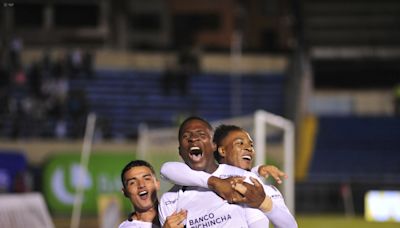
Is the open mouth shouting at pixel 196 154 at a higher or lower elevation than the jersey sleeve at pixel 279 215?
higher

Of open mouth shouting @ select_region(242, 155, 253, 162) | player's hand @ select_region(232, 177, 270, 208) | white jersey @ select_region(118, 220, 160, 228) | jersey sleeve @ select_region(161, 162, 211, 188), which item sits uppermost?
open mouth shouting @ select_region(242, 155, 253, 162)

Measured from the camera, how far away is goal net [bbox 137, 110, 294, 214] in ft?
57.8

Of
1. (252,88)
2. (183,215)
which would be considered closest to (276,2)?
(252,88)

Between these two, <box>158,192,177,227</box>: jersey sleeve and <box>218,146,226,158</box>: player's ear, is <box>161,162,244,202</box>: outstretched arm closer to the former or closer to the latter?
<box>158,192,177,227</box>: jersey sleeve

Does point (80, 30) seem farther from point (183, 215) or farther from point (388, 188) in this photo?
point (183, 215)

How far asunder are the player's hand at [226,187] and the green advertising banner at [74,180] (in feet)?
83.8

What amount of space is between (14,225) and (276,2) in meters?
50.5

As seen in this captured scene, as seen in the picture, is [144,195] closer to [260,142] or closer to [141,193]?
[141,193]

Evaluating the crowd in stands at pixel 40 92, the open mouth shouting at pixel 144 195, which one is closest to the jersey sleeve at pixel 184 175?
the open mouth shouting at pixel 144 195

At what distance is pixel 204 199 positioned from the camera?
783 centimetres

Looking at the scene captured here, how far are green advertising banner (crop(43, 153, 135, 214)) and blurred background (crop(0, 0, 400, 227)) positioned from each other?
32 mm

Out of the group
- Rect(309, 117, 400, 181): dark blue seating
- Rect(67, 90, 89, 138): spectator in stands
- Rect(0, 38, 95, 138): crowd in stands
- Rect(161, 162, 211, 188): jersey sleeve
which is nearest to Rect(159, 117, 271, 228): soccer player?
Rect(161, 162, 211, 188): jersey sleeve

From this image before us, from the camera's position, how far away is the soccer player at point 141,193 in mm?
8172

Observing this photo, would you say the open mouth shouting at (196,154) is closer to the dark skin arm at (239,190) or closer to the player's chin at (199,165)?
the player's chin at (199,165)
